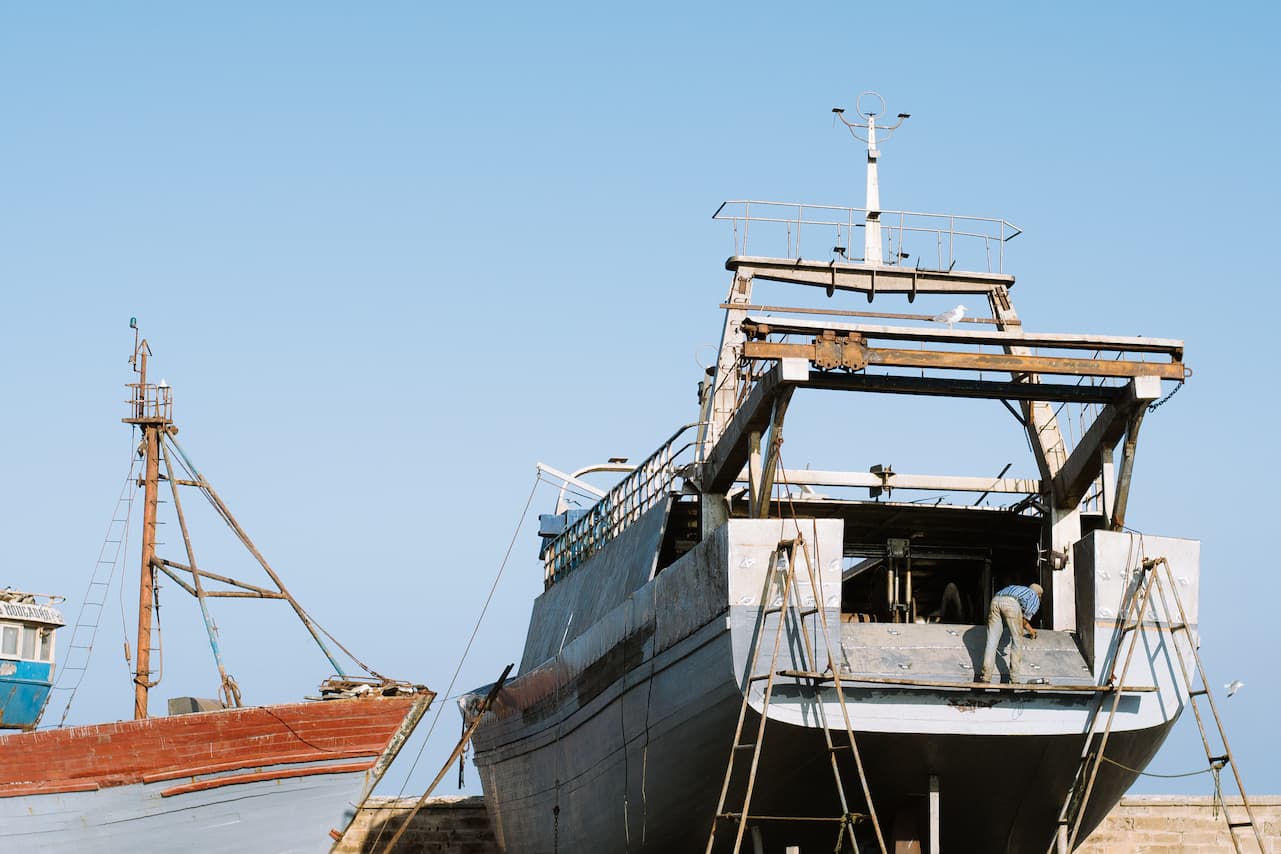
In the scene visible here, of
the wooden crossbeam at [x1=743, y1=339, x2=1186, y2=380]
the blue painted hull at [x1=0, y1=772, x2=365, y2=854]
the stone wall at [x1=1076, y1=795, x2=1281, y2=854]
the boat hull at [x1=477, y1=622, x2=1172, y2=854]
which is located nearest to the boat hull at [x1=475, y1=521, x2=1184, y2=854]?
the boat hull at [x1=477, y1=622, x2=1172, y2=854]

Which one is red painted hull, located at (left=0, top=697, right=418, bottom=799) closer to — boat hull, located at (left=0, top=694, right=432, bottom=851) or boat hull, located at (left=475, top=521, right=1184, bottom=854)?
boat hull, located at (left=0, top=694, right=432, bottom=851)

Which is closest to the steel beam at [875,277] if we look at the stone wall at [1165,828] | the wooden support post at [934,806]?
the wooden support post at [934,806]

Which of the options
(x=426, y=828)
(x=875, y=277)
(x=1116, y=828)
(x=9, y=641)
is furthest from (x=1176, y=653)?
(x=9, y=641)

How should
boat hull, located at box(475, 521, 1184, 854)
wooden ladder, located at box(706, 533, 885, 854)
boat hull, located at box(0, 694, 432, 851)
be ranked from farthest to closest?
boat hull, located at box(0, 694, 432, 851), boat hull, located at box(475, 521, 1184, 854), wooden ladder, located at box(706, 533, 885, 854)

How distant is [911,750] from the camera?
1588cm

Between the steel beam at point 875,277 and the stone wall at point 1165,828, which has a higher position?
the steel beam at point 875,277

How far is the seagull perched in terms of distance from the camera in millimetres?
18375

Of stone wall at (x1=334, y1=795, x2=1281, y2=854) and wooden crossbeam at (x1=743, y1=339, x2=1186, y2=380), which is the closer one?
wooden crossbeam at (x1=743, y1=339, x2=1186, y2=380)

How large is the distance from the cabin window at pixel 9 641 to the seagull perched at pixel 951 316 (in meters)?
17.7

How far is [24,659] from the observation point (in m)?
29.1

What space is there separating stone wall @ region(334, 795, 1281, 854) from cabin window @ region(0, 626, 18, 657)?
683cm

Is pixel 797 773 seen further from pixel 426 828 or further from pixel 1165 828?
pixel 426 828

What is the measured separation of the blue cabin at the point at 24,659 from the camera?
94.6ft

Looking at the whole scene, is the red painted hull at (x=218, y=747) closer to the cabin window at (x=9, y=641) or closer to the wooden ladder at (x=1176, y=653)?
the cabin window at (x=9, y=641)
